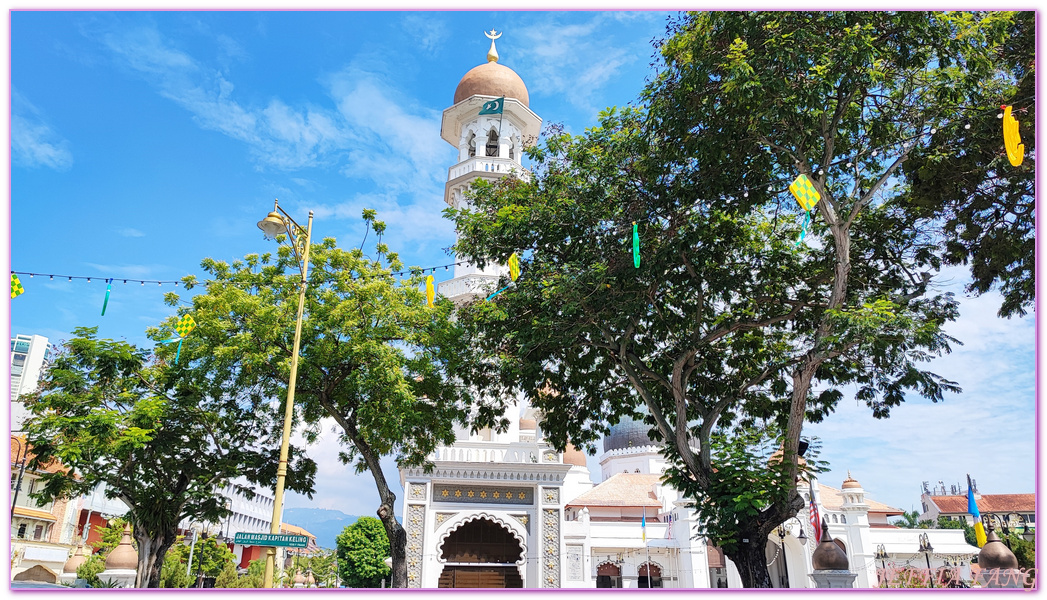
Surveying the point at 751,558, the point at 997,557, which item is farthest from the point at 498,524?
the point at 997,557

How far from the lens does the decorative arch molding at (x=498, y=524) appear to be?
76.0 feet

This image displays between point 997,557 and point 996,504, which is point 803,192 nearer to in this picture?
point 997,557

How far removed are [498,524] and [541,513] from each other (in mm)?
1556

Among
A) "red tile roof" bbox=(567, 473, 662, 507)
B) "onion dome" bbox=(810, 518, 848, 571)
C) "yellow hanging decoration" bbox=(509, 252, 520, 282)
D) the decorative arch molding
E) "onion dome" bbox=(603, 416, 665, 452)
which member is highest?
"onion dome" bbox=(603, 416, 665, 452)

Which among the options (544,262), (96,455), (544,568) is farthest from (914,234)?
(96,455)

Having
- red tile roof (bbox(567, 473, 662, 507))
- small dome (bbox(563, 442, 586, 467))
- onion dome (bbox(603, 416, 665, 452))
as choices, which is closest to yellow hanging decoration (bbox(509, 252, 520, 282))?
red tile roof (bbox(567, 473, 662, 507))

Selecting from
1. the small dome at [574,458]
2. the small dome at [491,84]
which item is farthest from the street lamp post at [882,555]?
the small dome at [491,84]

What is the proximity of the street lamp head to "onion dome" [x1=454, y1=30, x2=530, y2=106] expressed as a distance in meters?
23.5

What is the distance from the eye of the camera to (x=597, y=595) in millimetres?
8156

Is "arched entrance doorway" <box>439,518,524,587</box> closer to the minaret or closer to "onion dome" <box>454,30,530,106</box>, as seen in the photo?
the minaret

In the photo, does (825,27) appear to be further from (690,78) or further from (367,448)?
(367,448)

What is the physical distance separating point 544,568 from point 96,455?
1412 centimetres

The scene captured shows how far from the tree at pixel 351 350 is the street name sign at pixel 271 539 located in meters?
4.71

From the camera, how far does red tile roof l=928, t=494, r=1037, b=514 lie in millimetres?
70419
